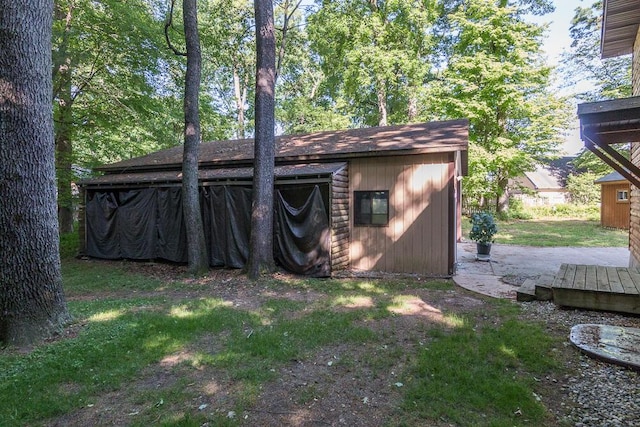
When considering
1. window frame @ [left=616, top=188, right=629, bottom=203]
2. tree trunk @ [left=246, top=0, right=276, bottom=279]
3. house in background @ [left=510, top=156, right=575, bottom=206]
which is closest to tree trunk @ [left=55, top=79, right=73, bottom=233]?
tree trunk @ [left=246, top=0, right=276, bottom=279]

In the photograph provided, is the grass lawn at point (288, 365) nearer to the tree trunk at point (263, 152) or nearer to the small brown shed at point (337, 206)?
the tree trunk at point (263, 152)

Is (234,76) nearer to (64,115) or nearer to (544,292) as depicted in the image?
(64,115)

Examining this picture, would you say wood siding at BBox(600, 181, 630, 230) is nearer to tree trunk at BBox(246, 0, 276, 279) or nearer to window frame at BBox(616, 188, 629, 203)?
window frame at BBox(616, 188, 629, 203)

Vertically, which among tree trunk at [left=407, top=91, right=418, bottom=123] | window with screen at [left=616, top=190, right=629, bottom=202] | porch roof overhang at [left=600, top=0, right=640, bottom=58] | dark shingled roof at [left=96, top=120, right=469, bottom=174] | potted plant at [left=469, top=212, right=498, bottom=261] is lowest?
potted plant at [left=469, top=212, right=498, bottom=261]

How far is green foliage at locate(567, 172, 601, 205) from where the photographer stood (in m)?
22.2

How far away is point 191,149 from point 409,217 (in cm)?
492

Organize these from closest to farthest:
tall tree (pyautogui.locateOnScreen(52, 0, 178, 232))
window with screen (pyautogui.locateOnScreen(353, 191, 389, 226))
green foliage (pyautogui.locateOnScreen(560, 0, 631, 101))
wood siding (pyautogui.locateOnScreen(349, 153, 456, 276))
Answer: wood siding (pyautogui.locateOnScreen(349, 153, 456, 276))
window with screen (pyautogui.locateOnScreen(353, 191, 389, 226))
tall tree (pyautogui.locateOnScreen(52, 0, 178, 232))
green foliage (pyautogui.locateOnScreen(560, 0, 631, 101))

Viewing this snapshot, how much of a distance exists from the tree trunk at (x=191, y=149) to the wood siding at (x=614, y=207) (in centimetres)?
1612

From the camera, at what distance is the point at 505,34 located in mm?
15758

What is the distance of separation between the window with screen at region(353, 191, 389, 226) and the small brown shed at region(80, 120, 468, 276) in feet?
0.07

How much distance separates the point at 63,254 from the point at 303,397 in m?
10.9

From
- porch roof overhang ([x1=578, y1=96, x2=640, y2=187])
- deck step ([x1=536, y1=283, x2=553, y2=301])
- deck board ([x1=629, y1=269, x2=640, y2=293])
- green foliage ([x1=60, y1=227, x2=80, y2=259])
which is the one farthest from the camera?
green foliage ([x1=60, y1=227, x2=80, y2=259])

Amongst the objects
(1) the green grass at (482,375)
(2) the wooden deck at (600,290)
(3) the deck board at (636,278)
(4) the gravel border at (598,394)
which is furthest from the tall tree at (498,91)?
(4) the gravel border at (598,394)

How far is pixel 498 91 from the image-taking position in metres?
15.5
